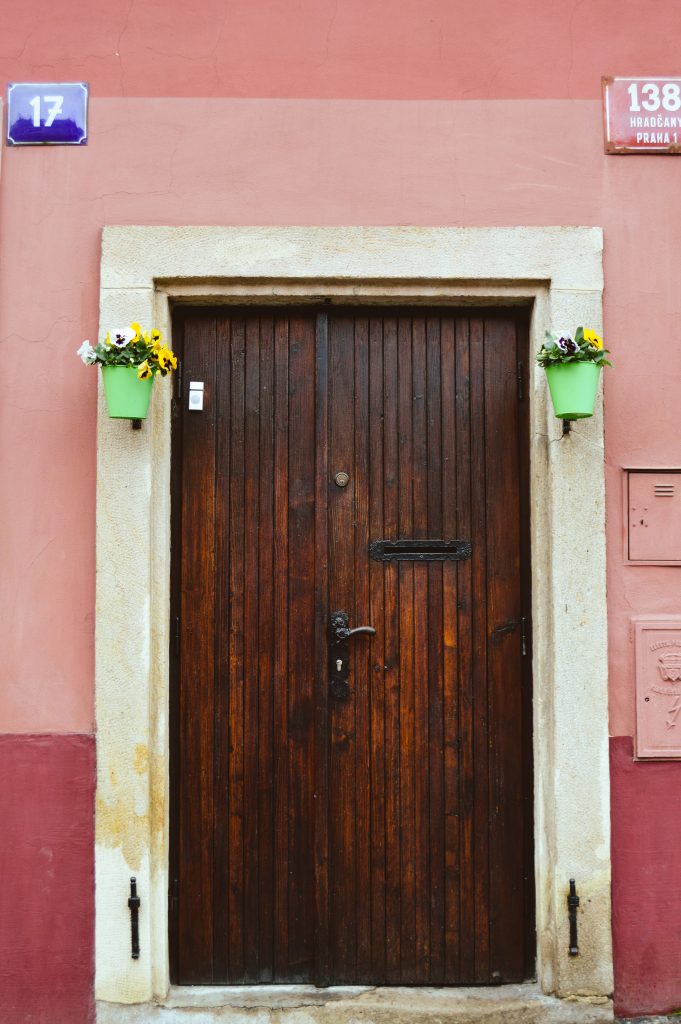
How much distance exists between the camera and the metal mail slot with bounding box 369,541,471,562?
10.8 ft

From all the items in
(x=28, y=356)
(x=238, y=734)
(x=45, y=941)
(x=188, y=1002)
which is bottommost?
(x=188, y=1002)

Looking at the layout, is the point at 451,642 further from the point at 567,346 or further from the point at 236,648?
the point at 567,346

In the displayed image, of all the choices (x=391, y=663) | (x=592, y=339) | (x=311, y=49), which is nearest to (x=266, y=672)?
(x=391, y=663)

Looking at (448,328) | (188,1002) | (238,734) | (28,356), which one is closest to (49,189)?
(28,356)

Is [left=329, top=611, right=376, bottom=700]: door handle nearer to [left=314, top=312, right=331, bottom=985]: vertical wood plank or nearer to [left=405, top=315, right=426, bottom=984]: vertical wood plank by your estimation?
[left=314, top=312, right=331, bottom=985]: vertical wood plank

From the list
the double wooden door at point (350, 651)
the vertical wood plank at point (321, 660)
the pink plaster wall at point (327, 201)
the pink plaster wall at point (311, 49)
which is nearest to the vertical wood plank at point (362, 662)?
the double wooden door at point (350, 651)

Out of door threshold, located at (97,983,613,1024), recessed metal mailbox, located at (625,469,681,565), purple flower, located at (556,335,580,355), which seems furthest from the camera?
recessed metal mailbox, located at (625,469,681,565)

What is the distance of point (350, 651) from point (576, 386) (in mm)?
1265

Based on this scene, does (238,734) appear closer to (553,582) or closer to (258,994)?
(258,994)

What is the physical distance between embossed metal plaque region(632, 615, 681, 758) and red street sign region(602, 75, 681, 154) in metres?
1.74

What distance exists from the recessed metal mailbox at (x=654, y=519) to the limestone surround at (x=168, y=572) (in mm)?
135

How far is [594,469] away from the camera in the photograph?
3.16 metres

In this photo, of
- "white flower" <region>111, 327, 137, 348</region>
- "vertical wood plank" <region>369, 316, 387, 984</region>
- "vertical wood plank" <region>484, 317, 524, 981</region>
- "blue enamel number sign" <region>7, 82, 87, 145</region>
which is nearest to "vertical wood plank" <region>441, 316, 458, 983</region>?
"vertical wood plank" <region>484, 317, 524, 981</region>

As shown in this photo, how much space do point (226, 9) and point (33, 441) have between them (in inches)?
69.1
